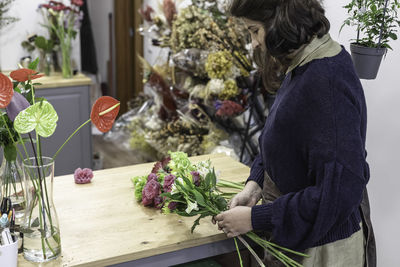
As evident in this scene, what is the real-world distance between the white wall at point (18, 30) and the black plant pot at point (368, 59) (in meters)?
2.84

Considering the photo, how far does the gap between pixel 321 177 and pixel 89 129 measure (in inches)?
115

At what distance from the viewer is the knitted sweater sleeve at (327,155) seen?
124cm

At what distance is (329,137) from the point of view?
124 centimetres

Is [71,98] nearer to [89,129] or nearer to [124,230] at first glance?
[89,129]

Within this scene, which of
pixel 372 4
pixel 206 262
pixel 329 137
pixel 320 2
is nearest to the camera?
pixel 329 137

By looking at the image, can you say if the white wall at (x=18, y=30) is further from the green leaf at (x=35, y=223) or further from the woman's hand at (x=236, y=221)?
the woman's hand at (x=236, y=221)

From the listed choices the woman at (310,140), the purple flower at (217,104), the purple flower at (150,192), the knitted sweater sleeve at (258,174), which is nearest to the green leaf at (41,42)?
the purple flower at (217,104)

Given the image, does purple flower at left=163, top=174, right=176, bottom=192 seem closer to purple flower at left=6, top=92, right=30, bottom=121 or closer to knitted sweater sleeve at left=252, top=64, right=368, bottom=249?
knitted sweater sleeve at left=252, top=64, right=368, bottom=249

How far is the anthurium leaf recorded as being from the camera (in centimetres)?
119

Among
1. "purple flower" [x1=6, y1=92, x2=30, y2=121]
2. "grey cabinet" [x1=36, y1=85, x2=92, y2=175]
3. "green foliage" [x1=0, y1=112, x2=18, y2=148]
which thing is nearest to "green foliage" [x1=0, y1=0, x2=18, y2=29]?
"grey cabinet" [x1=36, y1=85, x2=92, y2=175]

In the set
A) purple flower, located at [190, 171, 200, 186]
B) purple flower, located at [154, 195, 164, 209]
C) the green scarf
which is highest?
the green scarf

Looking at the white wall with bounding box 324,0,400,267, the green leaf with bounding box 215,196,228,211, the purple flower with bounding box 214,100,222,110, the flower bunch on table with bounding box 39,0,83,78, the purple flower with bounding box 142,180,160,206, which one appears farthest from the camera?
the flower bunch on table with bounding box 39,0,83,78

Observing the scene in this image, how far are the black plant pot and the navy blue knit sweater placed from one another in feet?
2.26

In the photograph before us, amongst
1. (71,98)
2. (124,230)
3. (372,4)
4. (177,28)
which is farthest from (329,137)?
(71,98)
